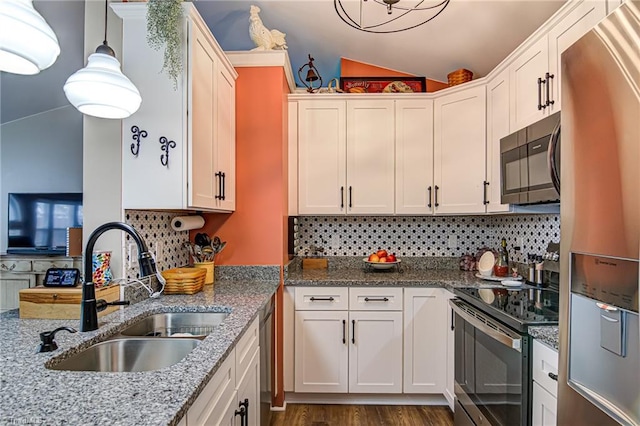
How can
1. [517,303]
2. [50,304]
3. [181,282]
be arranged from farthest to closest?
[181,282]
[517,303]
[50,304]

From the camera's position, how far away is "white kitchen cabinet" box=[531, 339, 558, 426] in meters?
1.32

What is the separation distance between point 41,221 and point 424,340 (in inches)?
171

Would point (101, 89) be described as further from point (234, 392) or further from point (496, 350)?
point (496, 350)

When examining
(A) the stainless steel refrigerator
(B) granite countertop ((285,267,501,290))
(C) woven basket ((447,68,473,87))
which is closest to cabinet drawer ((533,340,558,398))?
(A) the stainless steel refrigerator

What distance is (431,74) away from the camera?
3.12 m

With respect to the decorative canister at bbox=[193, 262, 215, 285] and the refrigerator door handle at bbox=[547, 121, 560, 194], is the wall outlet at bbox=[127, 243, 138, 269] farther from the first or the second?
the refrigerator door handle at bbox=[547, 121, 560, 194]

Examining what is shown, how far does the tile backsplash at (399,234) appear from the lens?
3.20m

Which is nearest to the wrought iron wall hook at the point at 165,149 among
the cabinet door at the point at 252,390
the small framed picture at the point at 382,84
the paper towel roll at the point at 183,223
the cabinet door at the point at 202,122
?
the cabinet door at the point at 202,122

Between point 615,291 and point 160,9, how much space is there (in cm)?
200

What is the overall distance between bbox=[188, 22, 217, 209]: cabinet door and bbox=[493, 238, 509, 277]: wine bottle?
2.08 m

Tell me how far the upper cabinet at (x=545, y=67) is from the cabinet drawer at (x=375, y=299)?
137cm

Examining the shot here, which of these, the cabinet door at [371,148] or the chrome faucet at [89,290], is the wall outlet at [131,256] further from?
the cabinet door at [371,148]

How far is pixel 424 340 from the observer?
256 centimetres

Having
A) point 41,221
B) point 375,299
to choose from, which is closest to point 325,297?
point 375,299
